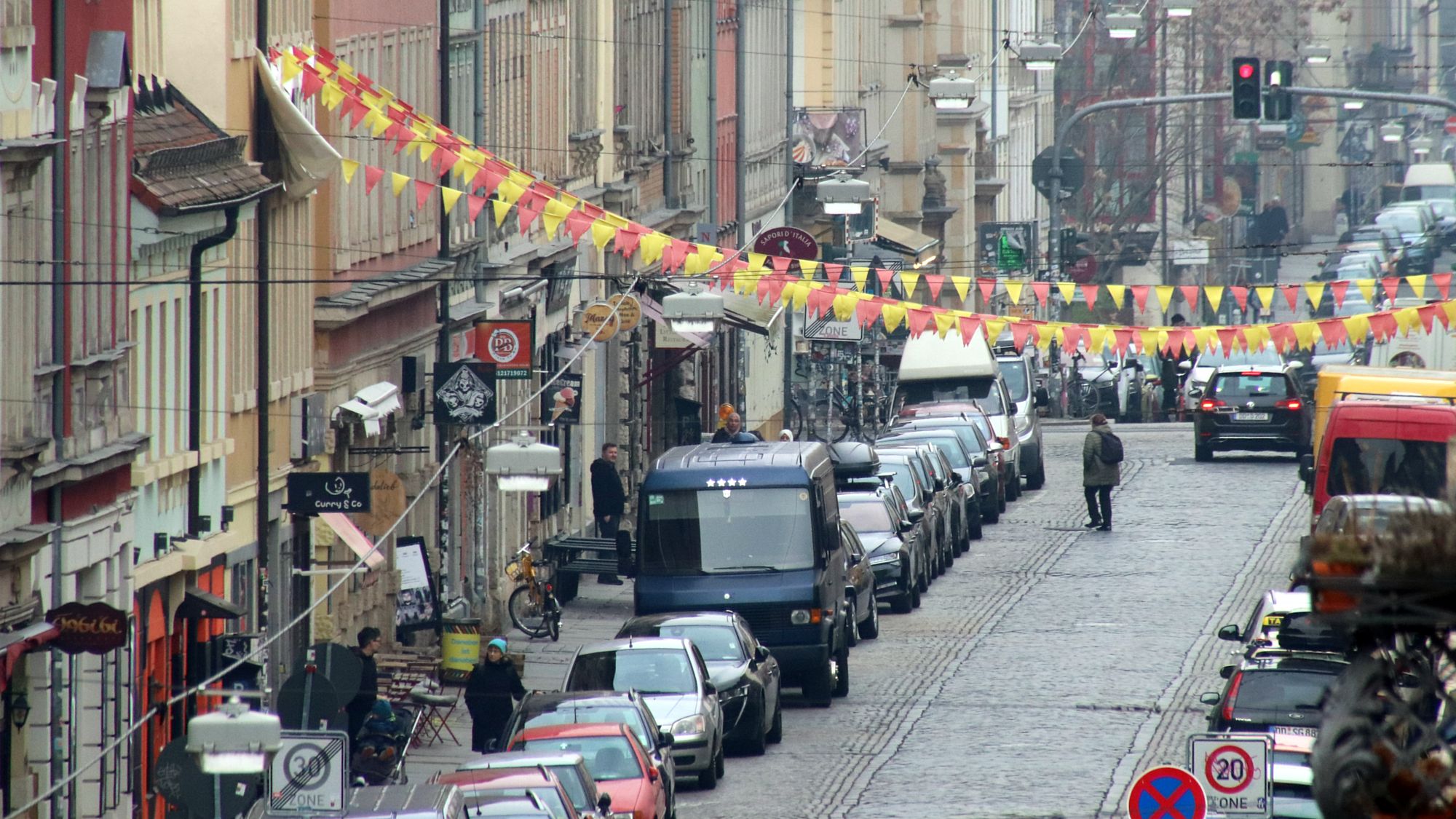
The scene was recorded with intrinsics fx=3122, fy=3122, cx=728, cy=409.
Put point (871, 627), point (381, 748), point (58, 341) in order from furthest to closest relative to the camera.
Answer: point (871, 627), point (381, 748), point (58, 341)

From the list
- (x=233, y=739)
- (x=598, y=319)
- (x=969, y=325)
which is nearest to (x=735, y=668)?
(x=969, y=325)

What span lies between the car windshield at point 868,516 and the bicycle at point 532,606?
360 centimetres

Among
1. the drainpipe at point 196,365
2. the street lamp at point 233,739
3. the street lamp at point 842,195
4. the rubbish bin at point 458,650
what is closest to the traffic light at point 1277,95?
the street lamp at point 842,195

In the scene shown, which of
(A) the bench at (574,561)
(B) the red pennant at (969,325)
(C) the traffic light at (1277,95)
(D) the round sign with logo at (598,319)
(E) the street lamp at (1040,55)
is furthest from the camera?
(E) the street lamp at (1040,55)

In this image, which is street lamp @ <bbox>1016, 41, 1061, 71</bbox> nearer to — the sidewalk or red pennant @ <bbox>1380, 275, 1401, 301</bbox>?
the sidewalk

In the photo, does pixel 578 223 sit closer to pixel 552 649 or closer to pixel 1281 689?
pixel 552 649

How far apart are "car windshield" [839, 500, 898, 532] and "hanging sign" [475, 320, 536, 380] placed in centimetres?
424

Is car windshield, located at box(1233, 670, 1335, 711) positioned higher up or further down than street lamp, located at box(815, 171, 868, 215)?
further down

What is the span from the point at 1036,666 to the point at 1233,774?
1497cm

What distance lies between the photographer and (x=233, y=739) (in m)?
17.7

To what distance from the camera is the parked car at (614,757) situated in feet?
71.4

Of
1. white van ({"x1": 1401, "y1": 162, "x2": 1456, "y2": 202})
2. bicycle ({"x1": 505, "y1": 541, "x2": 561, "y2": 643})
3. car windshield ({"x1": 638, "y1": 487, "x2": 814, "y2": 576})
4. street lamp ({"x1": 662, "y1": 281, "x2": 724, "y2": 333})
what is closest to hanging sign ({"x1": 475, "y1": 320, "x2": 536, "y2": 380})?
bicycle ({"x1": 505, "y1": 541, "x2": 561, "y2": 643})

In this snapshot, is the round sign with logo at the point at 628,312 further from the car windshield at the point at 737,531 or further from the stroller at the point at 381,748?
the stroller at the point at 381,748

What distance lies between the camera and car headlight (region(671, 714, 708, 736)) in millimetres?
24938
